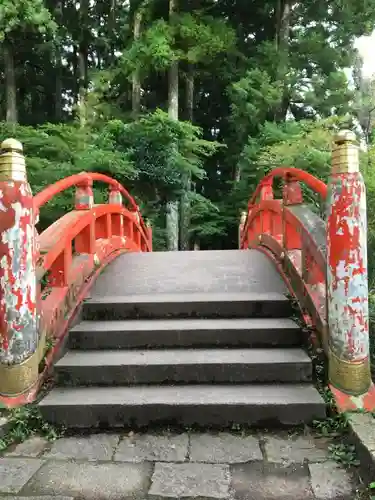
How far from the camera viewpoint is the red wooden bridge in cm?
280

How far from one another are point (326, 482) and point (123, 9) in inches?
785

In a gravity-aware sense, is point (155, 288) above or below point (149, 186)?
below

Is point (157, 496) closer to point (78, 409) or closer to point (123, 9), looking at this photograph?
point (78, 409)

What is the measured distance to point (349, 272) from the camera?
114 inches

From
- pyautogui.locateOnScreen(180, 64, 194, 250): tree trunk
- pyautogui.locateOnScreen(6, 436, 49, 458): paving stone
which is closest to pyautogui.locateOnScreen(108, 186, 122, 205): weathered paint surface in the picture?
pyautogui.locateOnScreen(6, 436, 49, 458): paving stone

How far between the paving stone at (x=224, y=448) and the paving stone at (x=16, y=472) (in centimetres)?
88

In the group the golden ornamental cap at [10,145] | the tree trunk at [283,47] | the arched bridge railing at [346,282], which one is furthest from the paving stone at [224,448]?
the tree trunk at [283,47]

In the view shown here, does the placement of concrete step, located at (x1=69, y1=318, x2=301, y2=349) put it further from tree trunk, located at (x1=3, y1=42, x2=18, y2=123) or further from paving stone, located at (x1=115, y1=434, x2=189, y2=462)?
tree trunk, located at (x1=3, y1=42, x2=18, y2=123)

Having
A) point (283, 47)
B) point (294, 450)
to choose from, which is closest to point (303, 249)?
A: point (294, 450)

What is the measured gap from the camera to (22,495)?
6.99 feet

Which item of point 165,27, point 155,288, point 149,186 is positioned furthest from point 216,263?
→ point 165,27

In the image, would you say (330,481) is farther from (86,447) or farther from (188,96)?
(188,96)

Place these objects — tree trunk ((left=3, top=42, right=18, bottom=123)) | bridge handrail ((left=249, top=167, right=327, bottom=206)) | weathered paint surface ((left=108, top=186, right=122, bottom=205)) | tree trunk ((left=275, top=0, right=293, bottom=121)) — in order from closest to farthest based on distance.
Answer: bridge handrail ((left=249, top=167, right=327, bottom=206))
weathered paint surface ((left=108, top=186, right=122, bottom=205))
tree trunk ((left=275, top=0, right=293, bottom=121))
tree trunk ((left=3, top=42, right=18, bottom=123))

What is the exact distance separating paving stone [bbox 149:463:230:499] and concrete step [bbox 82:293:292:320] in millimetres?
1509
